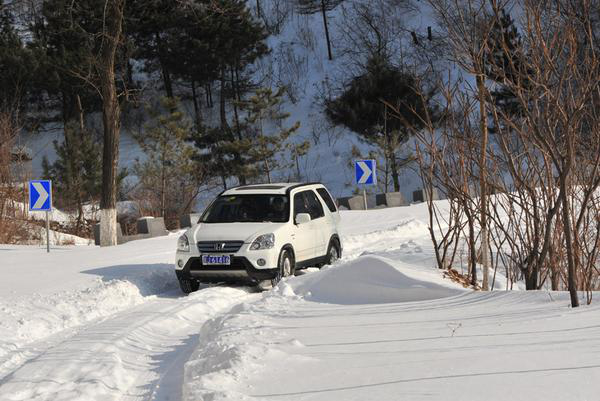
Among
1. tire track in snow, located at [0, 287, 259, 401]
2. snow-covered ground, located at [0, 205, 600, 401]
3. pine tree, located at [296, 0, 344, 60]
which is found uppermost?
pine tree, located at [296, 0, 344, 60]

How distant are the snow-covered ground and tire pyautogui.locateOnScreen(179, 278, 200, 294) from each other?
1.45 feet

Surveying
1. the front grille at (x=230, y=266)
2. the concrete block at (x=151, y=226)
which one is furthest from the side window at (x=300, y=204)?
the concrete block at (x=151, y=226)

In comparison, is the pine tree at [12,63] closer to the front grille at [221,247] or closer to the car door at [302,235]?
the car door at [302,235]

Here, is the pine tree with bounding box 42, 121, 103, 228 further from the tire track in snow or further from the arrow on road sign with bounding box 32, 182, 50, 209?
the tire track in snow

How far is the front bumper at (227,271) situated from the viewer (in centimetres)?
1217

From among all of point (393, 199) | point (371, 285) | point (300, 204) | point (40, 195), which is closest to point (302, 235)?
point (300, 204)

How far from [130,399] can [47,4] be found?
32472 millimetres

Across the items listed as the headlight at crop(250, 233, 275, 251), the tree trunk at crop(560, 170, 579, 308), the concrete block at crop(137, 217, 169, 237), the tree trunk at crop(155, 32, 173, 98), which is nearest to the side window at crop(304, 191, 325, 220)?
the headlight at crop(250, 233, 275, 251)

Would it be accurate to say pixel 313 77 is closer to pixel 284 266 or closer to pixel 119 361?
pixel 284 266

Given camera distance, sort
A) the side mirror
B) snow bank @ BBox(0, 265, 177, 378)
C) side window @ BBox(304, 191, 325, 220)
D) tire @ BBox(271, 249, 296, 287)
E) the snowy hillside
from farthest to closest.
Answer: the snowy hillside
side window @ BBox(304, 191, 325, 220)
the side mirror
tire @ BBox(271, 249, 296, 287)
snow bank @ BBox(0, 265, 177, 378)

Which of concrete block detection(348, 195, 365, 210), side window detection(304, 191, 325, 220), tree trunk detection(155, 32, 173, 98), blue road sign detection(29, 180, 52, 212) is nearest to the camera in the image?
side window detection(304, 191, 325, 220)

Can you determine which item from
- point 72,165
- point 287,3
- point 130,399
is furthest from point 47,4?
point 287,3

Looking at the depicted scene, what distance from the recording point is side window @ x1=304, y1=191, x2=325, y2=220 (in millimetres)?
14094

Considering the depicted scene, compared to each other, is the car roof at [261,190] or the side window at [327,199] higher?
the car roof at [261,190]
